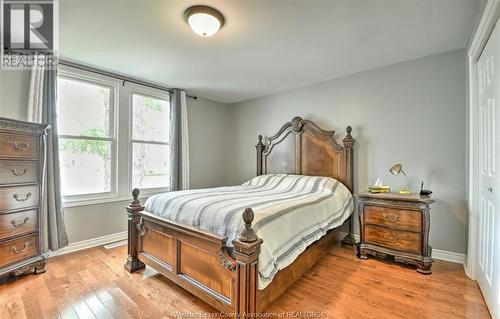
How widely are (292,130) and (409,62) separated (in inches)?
68.5

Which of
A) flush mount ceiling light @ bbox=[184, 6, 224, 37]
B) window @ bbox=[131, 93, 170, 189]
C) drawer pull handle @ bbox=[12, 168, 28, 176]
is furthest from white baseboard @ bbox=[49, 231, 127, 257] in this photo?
flush mount ceiling light @ bbox=[184, 6, 224, 37]

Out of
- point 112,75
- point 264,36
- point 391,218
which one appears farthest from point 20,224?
point 391,218

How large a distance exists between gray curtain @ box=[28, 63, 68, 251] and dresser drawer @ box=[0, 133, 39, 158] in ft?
1.11

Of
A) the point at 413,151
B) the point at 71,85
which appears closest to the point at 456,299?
the point at 413,151

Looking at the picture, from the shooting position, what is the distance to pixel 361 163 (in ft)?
10.6

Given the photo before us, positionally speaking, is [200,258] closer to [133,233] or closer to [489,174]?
[133,233]

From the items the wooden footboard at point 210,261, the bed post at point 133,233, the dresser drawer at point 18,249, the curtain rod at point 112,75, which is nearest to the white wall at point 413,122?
the wooden footboard at point 210,261

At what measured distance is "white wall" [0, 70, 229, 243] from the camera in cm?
255

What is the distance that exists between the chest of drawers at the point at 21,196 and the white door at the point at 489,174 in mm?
3835

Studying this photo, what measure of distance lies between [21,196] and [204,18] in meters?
2.37

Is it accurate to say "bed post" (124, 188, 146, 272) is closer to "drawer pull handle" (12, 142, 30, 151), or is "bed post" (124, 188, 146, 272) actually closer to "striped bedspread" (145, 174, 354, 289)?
"striped bedspread" (145, 174, 354, 289)

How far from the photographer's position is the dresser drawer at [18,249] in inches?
83.4

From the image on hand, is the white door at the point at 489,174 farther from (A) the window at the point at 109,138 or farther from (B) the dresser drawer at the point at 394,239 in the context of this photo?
(A) the window at the point at 109,138

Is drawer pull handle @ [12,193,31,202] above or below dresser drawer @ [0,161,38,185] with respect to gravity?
below
